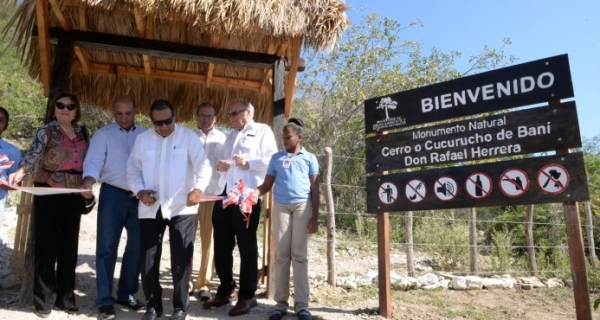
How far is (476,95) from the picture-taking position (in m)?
3.90

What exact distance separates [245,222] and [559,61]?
2.75m

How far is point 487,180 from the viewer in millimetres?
3756

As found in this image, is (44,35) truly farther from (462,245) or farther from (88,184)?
(462,245)

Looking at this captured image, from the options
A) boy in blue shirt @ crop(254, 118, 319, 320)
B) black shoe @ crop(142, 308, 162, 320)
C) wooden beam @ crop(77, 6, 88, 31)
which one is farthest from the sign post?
wooden beam @ crop(77, 6, 88, 31)

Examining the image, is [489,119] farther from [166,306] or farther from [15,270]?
[15,270]

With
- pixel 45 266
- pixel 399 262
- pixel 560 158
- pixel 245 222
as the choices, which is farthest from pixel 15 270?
pixel 399 262

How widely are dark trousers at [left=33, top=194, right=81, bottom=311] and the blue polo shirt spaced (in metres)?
1.57

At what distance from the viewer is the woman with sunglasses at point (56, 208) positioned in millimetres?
3453

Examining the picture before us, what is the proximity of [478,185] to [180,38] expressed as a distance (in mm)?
3273

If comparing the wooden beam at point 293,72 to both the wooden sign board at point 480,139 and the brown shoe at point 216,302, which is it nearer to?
the wooden sign board at point 480,139

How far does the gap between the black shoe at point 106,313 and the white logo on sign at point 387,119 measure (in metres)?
2.80

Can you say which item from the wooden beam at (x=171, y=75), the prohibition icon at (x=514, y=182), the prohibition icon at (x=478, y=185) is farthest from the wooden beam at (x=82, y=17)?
the prohibition icon at (x=514, y=182)

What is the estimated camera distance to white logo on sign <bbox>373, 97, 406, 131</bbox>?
4352 millimetres

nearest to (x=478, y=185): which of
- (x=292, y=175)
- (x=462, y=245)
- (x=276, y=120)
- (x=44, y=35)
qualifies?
(x=292, y=175)
